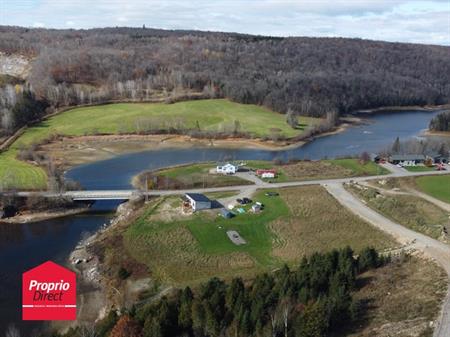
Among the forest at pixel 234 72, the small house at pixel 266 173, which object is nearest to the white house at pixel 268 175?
the small house at pixel 266 173

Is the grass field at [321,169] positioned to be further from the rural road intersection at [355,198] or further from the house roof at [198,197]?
the house roof at [198,197]

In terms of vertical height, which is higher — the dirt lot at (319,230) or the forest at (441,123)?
the forest at (441,123)

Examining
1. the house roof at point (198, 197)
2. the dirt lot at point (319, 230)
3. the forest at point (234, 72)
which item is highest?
the forest at point (234, 72)

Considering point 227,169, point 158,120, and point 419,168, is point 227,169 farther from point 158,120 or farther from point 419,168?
point 158,120

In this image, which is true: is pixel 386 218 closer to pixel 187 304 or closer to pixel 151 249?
pixel 151 249

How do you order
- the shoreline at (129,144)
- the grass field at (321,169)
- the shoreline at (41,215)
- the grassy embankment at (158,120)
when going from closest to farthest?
the shoreline at (41,215) < the grass field at (321,169) < the shoreline at (129,144) < the grassy embankment at (158,120)

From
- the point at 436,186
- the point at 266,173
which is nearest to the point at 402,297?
the point at 436,186
